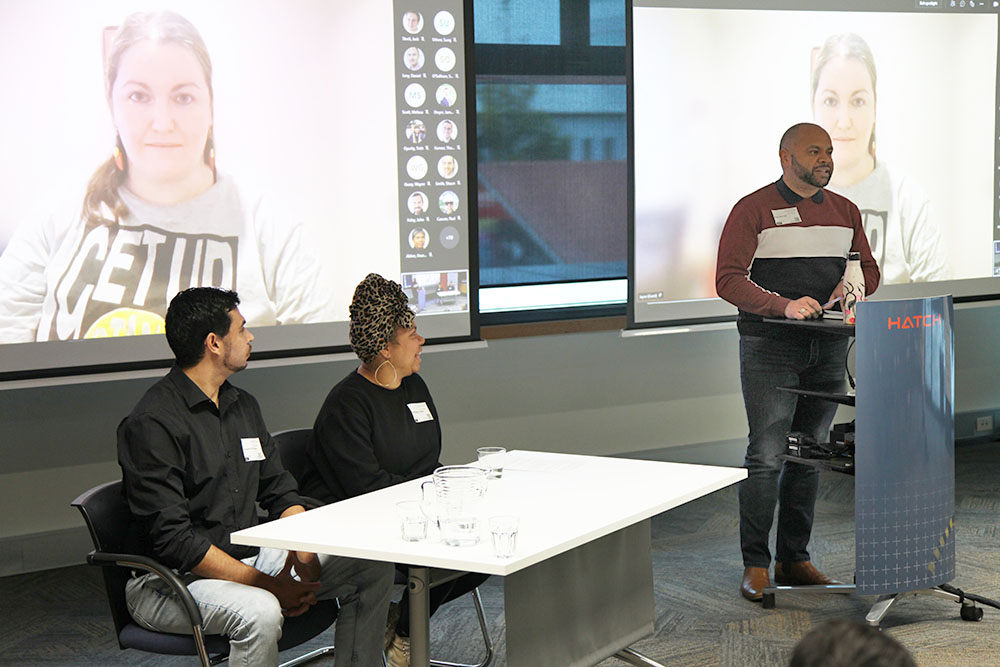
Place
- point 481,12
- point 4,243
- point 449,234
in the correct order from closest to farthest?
point 4,243, point 449,234, point 481,12

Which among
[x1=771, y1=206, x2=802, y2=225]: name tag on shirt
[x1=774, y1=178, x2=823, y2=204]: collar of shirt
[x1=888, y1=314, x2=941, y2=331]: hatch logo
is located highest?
[x1=774, y1=178, x2=823, y2=204]: collar of shirt

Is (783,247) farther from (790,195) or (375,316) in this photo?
(375,316)

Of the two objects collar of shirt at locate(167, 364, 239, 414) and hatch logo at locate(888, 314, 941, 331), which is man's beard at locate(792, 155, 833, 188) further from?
collar of shirt at locate(167, 364, 239, 414)

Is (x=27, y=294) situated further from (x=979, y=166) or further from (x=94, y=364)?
(x=979, y=166)

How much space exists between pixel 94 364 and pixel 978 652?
10.4 ft

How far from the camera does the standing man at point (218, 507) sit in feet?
8.43

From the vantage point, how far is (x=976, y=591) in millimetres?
4051

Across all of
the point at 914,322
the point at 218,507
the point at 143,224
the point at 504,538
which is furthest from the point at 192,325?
the point at 914,322

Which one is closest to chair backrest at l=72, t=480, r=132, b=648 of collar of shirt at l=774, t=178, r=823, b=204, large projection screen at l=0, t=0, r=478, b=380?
large projection screen at l=0, t=0, r=478, b=380

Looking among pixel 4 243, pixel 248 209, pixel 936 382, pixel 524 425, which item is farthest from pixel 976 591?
pixel 4 243

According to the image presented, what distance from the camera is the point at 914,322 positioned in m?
3.52

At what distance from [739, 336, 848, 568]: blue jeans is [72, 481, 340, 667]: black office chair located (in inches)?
71.9

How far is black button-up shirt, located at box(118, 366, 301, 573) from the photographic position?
8.57 feet

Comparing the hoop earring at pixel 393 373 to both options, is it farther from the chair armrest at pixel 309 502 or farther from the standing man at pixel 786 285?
the standing man at pixel 786 285
